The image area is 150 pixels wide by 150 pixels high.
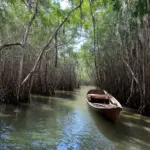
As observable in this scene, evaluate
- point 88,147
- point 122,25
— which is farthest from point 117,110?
point 122,25

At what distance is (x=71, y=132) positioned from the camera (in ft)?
16.8

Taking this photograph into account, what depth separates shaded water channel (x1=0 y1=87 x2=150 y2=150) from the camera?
13.5 feet

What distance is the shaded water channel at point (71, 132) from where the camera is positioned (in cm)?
412

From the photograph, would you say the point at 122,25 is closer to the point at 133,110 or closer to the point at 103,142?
the point at 133,110

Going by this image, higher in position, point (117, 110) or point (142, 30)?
point (142, 30)

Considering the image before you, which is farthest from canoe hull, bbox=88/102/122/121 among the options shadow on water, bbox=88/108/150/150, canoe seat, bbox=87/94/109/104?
canoe seat, bbox=87/94/109/104

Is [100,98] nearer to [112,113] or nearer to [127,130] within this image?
[112,113]

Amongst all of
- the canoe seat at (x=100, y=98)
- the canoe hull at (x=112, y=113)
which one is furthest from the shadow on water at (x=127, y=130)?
the canoe seat at (x=100, y=98)

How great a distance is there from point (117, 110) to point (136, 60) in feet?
7.82

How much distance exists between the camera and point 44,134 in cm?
473

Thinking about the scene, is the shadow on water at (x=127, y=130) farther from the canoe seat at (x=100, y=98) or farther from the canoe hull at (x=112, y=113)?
the canoe seat at (x=100, y=98)

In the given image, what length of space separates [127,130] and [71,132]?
1.60m

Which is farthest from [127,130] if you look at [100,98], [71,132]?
[100,98]

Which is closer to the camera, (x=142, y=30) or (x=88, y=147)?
(x=88, y=147)
